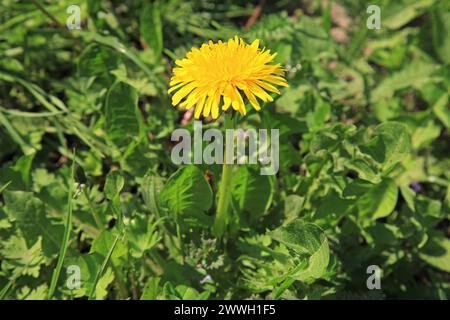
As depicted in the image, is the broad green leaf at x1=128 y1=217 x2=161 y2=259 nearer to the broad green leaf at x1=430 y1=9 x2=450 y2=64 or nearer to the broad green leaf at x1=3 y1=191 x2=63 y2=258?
the broad green leaf at x1=3 y1=191 x2=63 y2=258

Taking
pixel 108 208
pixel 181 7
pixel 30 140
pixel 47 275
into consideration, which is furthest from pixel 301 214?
pixel 181 7

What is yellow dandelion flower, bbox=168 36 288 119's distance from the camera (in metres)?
Answer: 1.47

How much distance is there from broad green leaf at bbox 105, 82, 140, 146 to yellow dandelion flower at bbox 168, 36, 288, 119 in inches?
19.7

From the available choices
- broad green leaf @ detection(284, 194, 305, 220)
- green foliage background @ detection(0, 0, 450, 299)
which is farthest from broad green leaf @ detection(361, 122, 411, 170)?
broad green leaf @ detection(284, 194, 305, 220)

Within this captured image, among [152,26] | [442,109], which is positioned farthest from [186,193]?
[442,109]

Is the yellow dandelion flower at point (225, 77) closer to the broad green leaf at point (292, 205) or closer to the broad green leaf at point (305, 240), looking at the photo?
the broad green leaf at point (305, 240)

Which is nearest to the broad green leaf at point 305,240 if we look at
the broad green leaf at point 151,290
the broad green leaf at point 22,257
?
the broad green leaf at point 151,290

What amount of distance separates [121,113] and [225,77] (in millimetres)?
681

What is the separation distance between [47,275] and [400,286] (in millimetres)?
1291

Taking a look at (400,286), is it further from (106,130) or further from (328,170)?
(106,130)

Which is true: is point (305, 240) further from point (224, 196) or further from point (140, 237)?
point (140, 237)
